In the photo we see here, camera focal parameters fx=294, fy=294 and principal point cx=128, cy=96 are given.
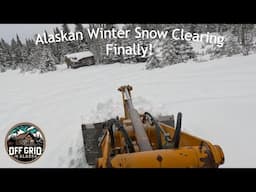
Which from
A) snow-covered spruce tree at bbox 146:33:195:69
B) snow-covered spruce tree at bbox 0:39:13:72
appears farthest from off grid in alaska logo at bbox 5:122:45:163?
snow-covered spruce tree at bbox 146:33:195:69

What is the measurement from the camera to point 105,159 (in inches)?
61.4

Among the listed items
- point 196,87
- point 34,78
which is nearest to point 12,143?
point 196,87

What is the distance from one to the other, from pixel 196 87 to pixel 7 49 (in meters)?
5.25

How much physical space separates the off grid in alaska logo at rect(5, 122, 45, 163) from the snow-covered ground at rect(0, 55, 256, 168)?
0.22 feet

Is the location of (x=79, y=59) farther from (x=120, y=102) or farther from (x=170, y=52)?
(x=170, y=52)

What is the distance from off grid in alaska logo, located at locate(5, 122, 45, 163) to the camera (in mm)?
2174

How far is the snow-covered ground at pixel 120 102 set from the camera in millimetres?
2992

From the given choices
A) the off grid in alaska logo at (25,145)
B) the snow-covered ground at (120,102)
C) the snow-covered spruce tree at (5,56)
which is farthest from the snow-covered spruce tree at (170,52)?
the off grid in alaska logo at (25,145)

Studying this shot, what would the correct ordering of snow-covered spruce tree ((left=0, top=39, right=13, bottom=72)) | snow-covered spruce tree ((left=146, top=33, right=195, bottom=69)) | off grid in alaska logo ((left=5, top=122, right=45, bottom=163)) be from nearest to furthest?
off grid in alaska logo ((left=5, top=122, right=45, bottom=163)), snow-covered spruce tree ((left=0, top=39, right=13, bottom=72)), snow-covered spruce tree ((left=146, top=33, right=195, bottom=69))

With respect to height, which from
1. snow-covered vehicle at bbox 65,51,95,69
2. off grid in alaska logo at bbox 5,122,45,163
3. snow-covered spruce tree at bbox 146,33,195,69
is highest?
snow-covered spruce tree at bbox 146,33,195,69

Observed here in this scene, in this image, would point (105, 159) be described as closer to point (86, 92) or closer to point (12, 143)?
point (12, 143)

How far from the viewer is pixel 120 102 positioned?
15.3 ft

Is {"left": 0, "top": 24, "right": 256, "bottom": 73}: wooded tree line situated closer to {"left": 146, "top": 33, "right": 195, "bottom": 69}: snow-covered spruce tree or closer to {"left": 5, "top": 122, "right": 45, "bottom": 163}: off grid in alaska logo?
{"left": 146, "top": 33, "right": 195, "bottom": 69}: snow-covered spruce tree

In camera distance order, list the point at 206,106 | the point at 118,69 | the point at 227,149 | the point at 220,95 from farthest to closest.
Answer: the point at 118,69, the point at 220,95, the point at 206,106, the point at 227,149
